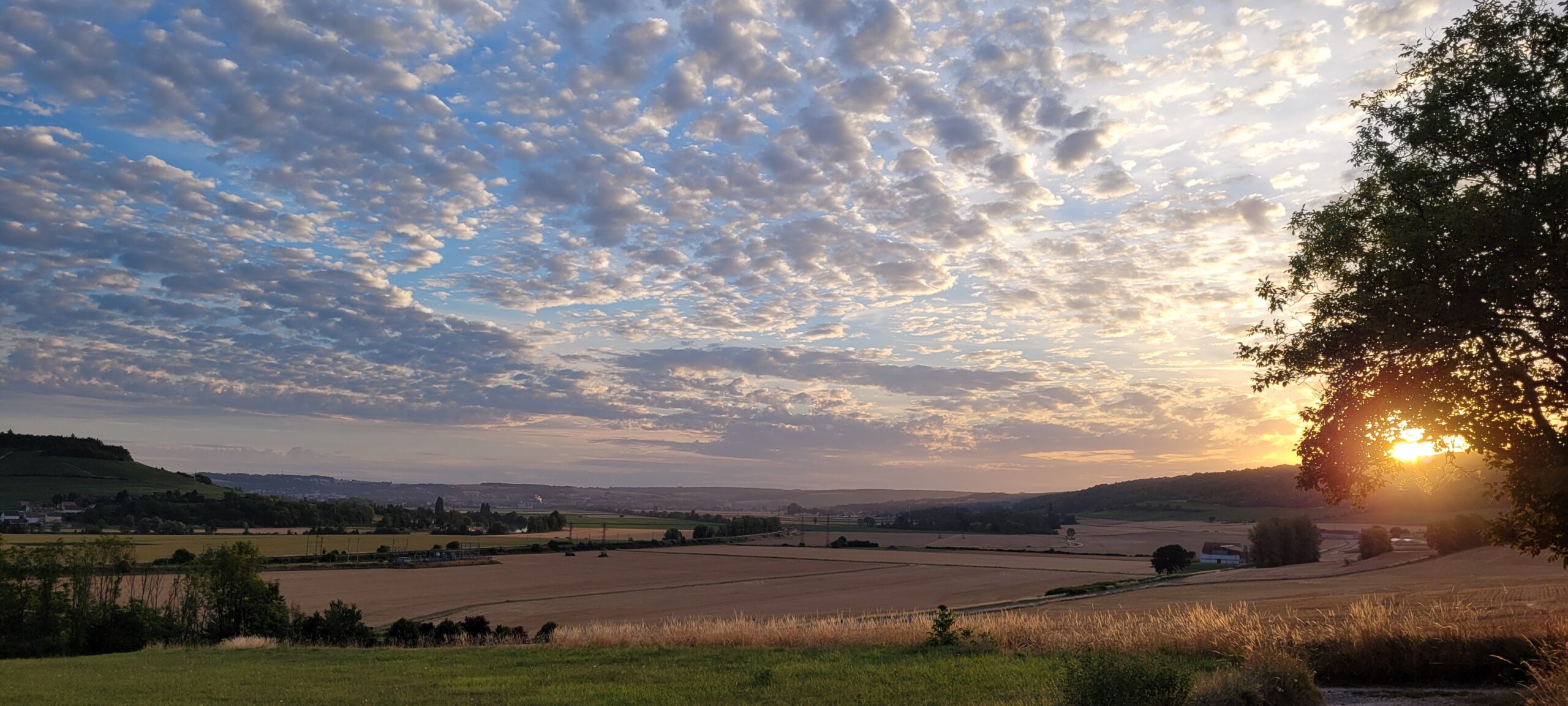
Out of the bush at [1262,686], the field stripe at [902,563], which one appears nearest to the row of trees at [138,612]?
the bush at [1262,686]

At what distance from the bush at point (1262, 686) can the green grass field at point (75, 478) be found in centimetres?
17205

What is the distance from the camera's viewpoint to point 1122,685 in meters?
8.84

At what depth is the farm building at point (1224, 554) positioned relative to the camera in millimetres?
98438

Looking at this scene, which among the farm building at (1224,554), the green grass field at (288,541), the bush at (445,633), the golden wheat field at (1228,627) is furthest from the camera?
the farm building at (1224,554)

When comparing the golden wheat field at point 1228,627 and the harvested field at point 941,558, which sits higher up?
the golden wheat field at point 1228,627

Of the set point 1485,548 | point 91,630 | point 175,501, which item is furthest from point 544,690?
point 175,501

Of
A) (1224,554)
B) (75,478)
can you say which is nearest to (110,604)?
(1224,554)

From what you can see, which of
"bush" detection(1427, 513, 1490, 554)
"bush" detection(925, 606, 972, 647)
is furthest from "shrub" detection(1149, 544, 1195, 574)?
"bush" detection(925, 606, 972, 647)

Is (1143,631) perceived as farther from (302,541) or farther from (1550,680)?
(302,541)

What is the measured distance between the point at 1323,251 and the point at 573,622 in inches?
1800

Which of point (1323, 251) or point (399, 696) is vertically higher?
point (1323, 251)

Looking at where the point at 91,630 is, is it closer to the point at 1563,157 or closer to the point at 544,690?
the point at 544,690

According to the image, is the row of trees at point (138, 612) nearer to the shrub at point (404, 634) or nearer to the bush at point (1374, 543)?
the shrub at point (404, 634)

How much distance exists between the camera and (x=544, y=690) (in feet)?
49.2
